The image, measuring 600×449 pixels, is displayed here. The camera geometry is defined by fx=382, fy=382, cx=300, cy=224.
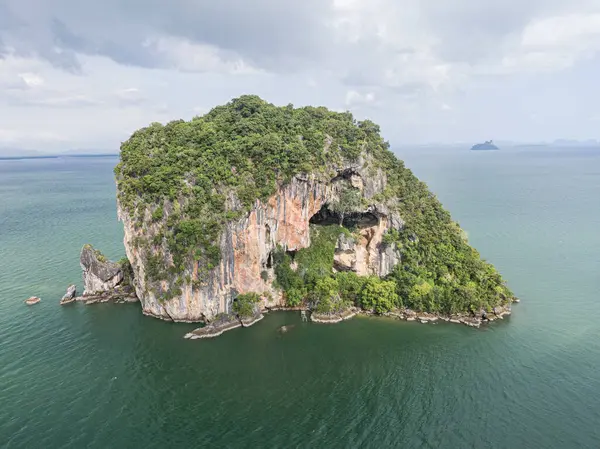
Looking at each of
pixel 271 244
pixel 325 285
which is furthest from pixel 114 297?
Answer: pixel 325 285

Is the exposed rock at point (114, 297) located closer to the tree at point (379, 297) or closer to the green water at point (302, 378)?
the green water at point (302, 378)

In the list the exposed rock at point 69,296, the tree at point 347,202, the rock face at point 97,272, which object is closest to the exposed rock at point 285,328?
the tree at point 347,202

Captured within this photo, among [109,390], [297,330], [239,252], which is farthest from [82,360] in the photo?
[297,330]

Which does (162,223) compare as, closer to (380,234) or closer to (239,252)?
(239,252)

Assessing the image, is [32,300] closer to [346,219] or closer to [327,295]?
[327,295]

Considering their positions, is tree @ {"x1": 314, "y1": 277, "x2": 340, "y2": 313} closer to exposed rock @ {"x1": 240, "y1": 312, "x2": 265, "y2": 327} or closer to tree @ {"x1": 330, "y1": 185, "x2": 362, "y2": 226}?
exposed rock @ {"x1": 240, "y1": 312, "x2": 265, "y2": 327}
